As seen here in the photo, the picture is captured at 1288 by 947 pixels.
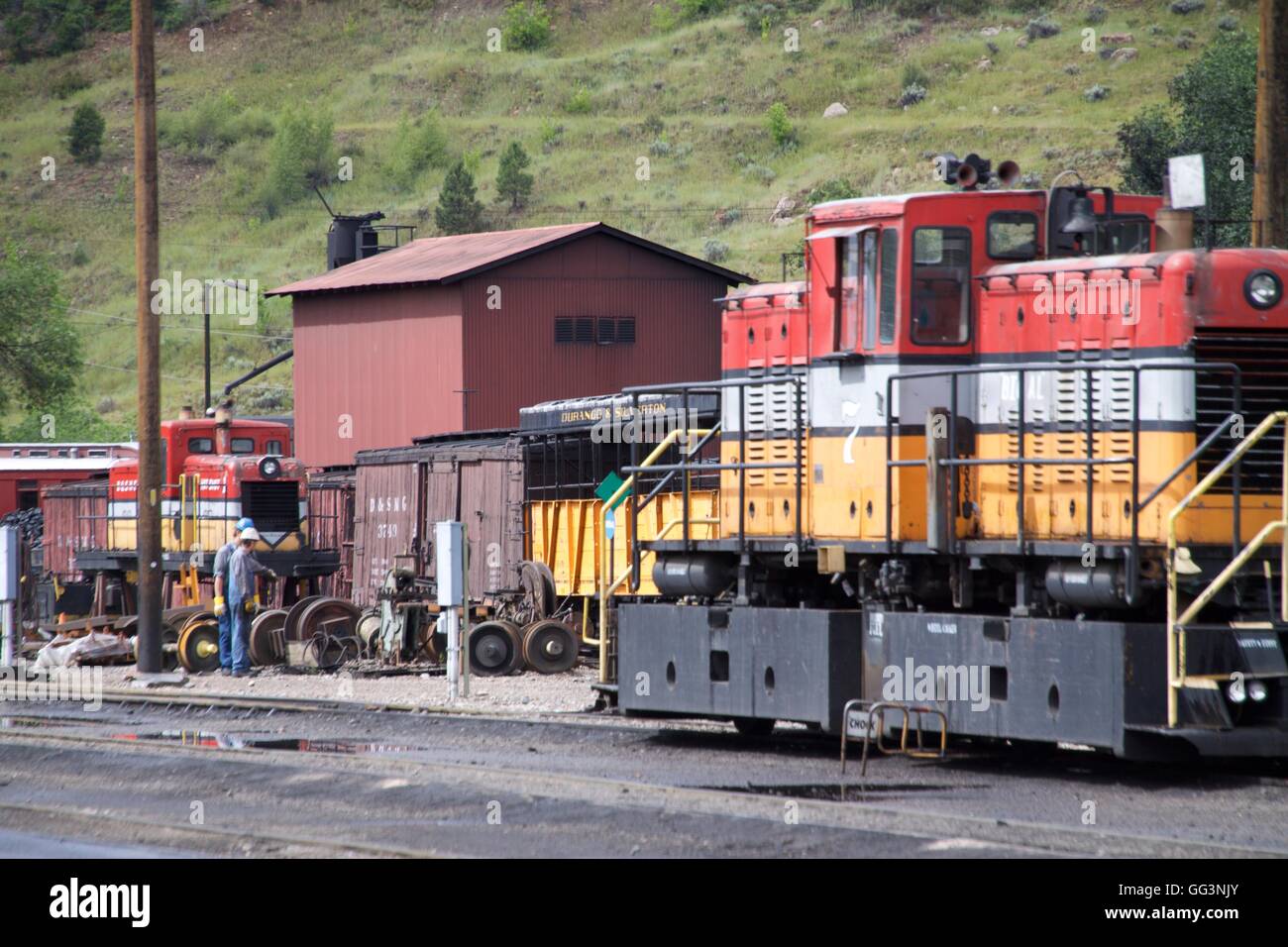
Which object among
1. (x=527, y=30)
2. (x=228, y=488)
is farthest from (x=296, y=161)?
(x=228, y=488)

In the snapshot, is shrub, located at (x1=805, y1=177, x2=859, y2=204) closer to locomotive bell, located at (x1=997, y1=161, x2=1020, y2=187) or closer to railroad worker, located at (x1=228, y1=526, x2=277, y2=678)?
railroad worker, located at (x1=228, y1=526, x2=277, y2=678)

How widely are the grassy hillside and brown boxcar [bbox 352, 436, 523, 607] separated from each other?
3961 centimetres

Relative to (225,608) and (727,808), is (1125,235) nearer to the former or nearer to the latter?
(727,808)

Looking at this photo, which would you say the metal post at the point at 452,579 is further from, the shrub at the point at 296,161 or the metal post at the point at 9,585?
the shrub at the point at 296,161

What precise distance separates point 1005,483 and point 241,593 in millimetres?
14236

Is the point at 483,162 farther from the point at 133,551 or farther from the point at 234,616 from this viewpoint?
the point at 234,616

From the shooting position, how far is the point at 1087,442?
12383mm

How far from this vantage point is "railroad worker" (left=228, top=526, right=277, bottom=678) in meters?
24.7

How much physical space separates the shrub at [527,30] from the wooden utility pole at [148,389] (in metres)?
91.4

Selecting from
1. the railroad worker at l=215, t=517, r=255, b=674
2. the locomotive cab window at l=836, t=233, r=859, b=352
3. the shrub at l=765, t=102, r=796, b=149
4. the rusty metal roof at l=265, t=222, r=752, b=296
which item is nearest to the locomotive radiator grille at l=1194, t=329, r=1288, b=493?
the locomotive cab window at l=836, t=233, r=859, b=352

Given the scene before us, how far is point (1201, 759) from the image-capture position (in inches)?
529

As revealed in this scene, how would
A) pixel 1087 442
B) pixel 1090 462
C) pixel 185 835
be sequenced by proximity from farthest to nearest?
pixel 1087 442 → pixel 1090 462 → pixel 185 835

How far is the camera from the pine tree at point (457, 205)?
75.6 metres
